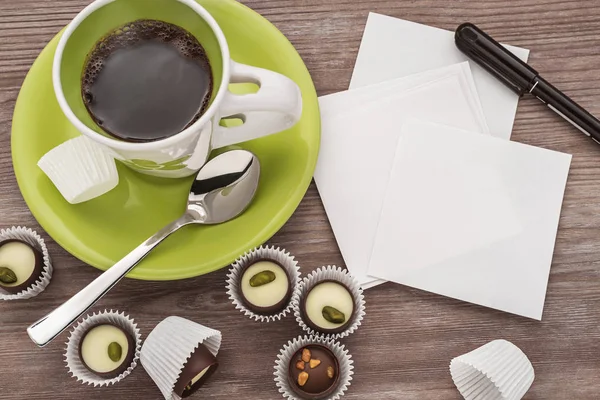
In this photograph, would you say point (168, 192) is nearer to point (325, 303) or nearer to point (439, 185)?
point (325, 303)

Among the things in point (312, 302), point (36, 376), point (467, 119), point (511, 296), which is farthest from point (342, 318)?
point (36, 376)

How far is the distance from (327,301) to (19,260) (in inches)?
20.5

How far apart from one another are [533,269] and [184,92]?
0.68 m

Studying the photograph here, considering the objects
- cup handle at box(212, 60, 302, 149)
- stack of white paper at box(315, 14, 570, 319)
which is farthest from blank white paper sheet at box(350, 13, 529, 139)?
cup handle at box(212, 60, 302, 149)

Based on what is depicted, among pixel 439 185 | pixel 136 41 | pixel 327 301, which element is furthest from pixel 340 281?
pixel 136 41

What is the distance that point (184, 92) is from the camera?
86 centimetres

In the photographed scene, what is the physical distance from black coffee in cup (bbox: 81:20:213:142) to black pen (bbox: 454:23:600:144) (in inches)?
20.3

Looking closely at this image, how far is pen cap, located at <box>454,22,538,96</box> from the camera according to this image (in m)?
1.09

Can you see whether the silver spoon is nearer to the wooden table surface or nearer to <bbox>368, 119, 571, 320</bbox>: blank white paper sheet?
the wooden table surface

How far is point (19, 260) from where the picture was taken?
1021 mm

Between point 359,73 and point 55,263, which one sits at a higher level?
point 359,73

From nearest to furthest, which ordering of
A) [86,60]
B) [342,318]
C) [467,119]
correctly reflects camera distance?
[86,60] → [342,318] → [467,119]

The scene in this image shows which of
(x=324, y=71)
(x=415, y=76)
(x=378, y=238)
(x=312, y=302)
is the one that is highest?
(x=415, y=76)

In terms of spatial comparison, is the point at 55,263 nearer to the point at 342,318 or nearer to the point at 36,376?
the point at 36,376
